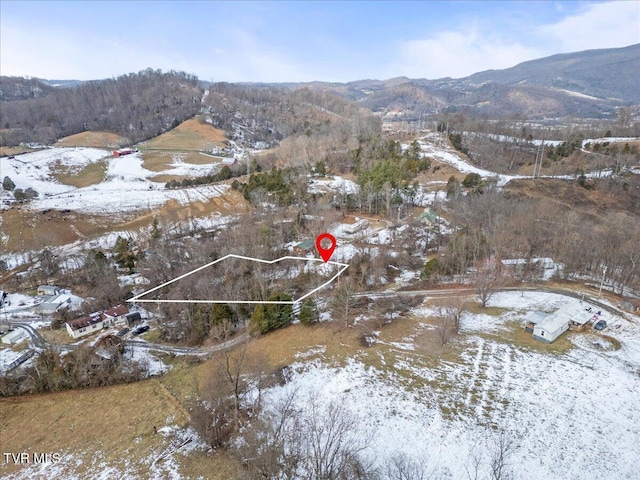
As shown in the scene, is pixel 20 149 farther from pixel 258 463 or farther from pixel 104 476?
pixel 258 463

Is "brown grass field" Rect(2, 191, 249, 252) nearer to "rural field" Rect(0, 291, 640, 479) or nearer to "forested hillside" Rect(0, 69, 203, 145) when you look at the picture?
"rural field" Rect(0, 291, 640, 479)

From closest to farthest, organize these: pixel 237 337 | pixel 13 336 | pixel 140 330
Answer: pixel 237 337 < pixel 13 336 < pixel 140 330

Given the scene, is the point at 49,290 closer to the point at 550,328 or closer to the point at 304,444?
the point at 304,444

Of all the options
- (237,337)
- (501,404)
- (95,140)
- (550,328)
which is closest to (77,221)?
(237,337)

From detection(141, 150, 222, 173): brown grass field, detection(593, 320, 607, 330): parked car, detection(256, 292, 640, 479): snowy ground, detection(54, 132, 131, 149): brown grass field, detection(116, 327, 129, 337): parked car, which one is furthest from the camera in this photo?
detection(54, 132, 131, 149): brown grass field

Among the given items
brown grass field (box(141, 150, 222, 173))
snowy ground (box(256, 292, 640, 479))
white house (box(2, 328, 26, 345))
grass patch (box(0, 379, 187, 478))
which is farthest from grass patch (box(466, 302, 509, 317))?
brown grass field (box(141, 150, 222, 173))

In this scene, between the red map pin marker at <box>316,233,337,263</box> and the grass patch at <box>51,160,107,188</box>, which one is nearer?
the red map pin marker at <box>316,233,337,263</box>

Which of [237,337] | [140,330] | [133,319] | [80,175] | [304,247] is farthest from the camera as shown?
[80,175]
